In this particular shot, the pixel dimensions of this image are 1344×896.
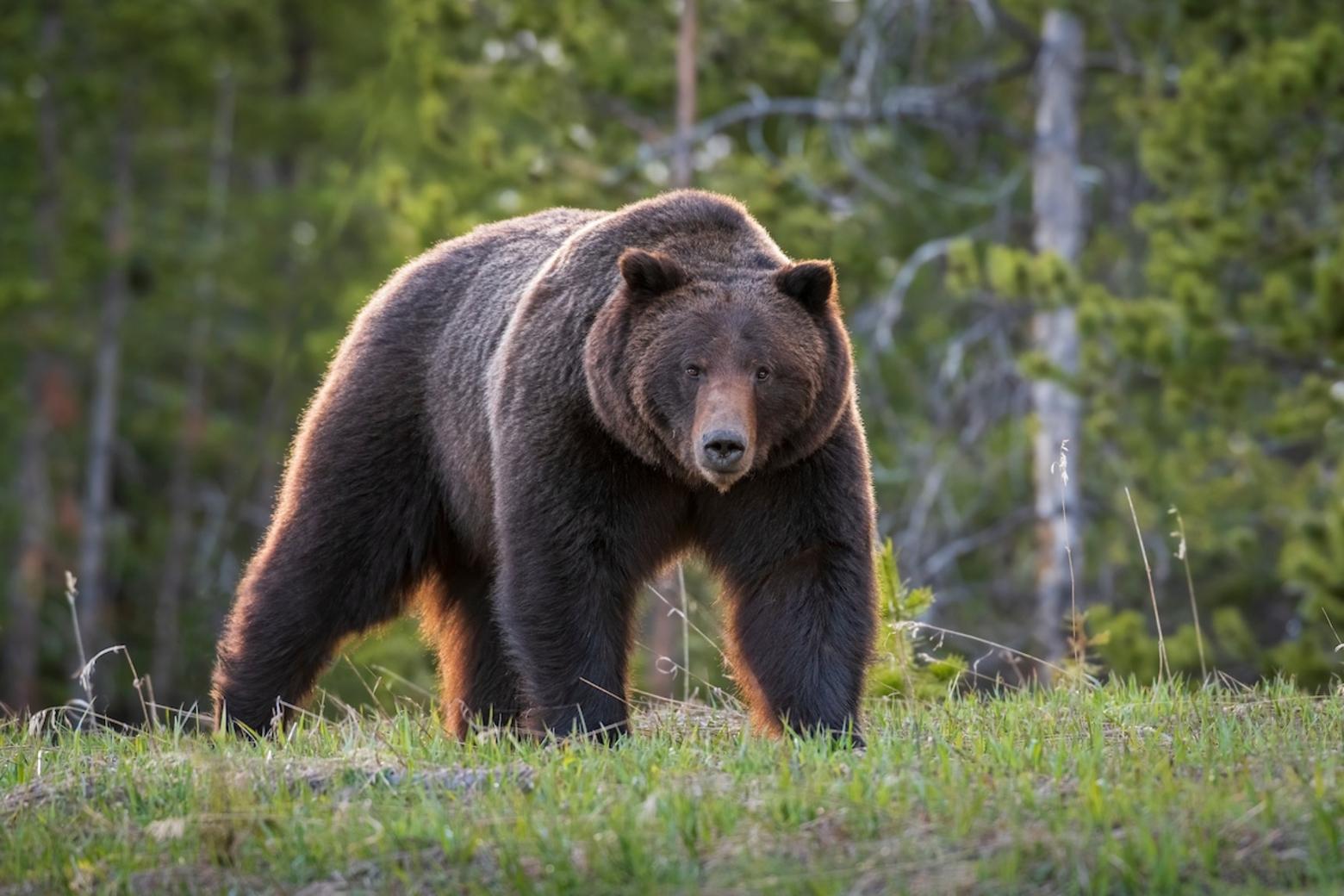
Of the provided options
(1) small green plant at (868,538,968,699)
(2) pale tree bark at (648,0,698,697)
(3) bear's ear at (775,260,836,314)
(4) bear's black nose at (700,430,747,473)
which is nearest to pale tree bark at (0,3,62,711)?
(2) pale tree bark at (648,0,698,697)

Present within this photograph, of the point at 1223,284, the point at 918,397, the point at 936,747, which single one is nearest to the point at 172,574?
the point at 918,397

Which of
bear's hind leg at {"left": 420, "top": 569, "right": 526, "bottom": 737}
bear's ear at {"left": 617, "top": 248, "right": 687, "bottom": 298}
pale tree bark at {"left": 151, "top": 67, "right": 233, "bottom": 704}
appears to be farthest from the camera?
pale tree bark at {"left": 151, "top": 67, "right": 233, "bottom": 704}

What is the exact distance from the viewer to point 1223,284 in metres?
16.3

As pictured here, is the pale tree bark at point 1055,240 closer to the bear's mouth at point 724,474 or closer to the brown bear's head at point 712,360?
the brown bear's head at point 712,360

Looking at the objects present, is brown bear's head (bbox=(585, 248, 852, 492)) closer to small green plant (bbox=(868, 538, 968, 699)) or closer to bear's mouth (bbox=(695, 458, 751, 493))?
bear's mouth (bbox=(695, 458, 751, 493))

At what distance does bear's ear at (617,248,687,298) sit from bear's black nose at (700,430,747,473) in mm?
757

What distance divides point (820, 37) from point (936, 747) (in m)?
15.4

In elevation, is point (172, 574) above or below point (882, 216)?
below

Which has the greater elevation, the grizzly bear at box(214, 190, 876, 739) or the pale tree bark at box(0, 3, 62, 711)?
the grizzly bear at box(214, 190, 876, 739)

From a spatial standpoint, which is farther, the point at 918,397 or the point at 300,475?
the point at 918,397

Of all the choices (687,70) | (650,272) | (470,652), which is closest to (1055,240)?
(687,70)

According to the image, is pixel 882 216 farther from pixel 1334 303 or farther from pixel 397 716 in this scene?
pixel 397 716

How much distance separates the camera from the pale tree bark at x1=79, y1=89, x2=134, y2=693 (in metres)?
24.8

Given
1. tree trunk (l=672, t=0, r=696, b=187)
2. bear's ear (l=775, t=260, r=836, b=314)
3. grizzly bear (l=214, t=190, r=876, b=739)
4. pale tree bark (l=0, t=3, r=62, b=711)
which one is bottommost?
pale tree bark (l=0, t=3, r=62, b=711)
